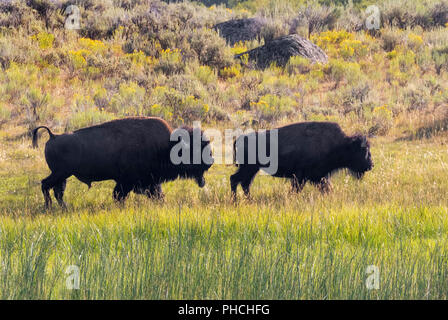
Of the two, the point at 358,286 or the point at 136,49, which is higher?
the point at 136,49

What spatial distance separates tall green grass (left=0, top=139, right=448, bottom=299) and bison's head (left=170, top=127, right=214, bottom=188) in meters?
0.41

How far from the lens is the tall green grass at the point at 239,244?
361 centimetres

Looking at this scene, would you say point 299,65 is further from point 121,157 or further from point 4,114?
point 121,157

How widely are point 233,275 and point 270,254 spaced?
0.52m

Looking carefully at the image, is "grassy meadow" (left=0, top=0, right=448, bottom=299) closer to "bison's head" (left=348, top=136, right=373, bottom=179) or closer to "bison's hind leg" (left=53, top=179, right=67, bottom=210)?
"bison's hind leg" (left=53, top=179, right=67, bottom=210)

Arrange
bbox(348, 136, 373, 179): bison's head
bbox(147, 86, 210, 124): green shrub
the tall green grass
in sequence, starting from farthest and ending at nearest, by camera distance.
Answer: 1. bbox(147, 86, 210, 124): green shrub
2. bbox(348, 136, 373, 179): bison's head
3. the tall green grass

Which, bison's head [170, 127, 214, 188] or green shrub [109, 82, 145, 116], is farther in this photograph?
green shrub [109, 82, 145, 116]

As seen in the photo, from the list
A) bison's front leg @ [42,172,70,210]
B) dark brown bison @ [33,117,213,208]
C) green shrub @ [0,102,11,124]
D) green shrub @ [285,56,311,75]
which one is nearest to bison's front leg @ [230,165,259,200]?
dark brown bison @ [33,117,213,208]

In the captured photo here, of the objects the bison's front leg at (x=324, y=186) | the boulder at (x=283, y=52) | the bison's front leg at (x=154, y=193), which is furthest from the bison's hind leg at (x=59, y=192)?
the boulder at (x=283, y=52)

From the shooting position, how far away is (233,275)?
3744 millimetres

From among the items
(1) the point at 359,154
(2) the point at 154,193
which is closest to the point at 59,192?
(2) the point at 154,193

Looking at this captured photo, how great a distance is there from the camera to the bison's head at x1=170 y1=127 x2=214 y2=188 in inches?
284

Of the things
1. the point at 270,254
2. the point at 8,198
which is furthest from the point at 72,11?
the point at 270,254
